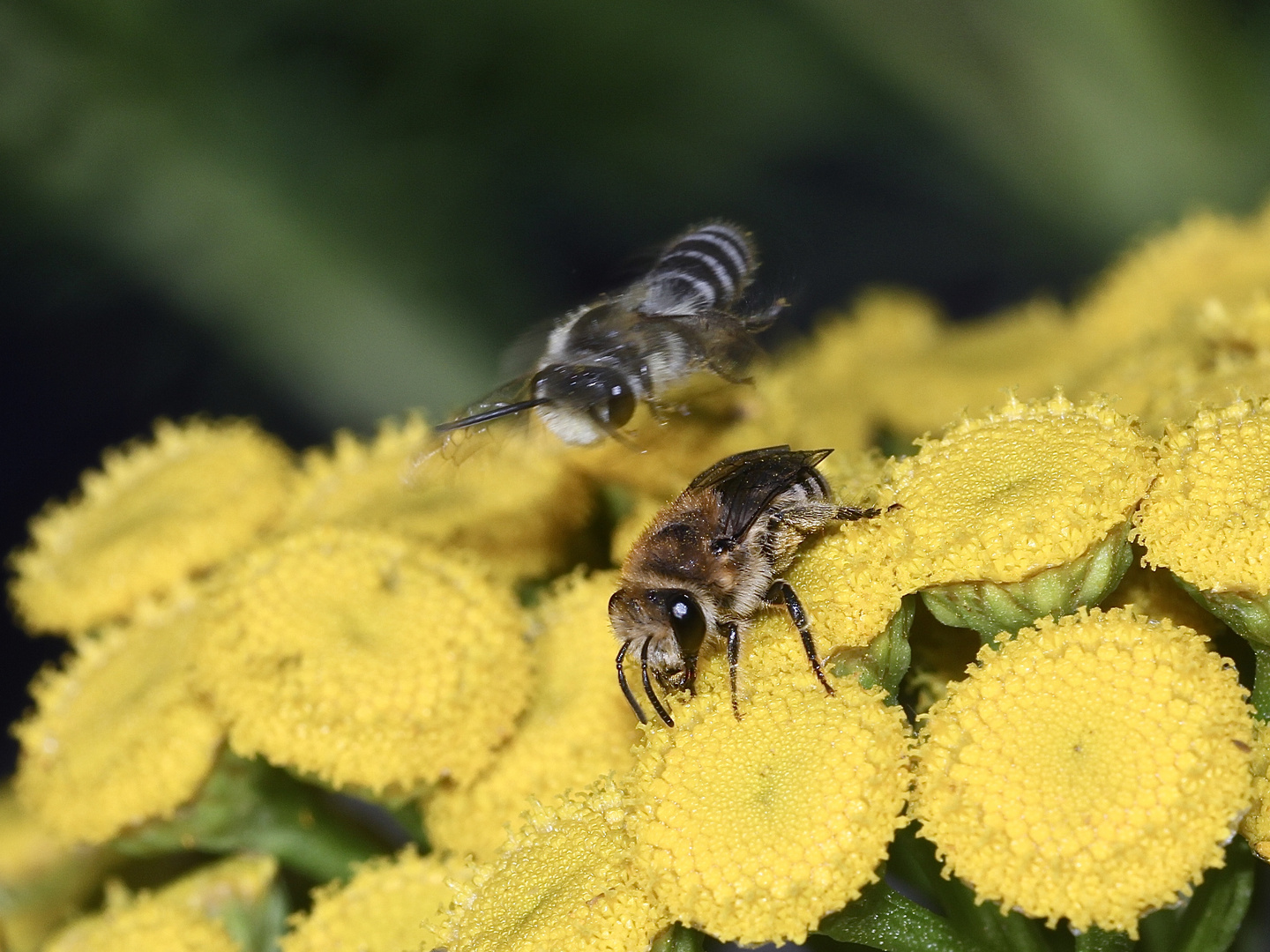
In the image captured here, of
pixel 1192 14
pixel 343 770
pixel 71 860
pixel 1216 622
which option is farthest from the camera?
pixel 1192 14

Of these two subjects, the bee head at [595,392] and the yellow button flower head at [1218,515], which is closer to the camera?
the yellow button flower head at [1218,515]

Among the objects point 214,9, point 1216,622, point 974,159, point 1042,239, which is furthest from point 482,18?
point 1216,622

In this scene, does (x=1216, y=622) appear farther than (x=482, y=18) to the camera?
No

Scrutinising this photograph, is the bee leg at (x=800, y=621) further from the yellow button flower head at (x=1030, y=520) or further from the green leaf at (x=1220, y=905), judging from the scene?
the green leaf at (x=1220, y=905)

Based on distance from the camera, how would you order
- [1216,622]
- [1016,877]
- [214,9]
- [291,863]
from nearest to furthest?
[1016,877] < [1216,622] < [291,863] < [214,9]

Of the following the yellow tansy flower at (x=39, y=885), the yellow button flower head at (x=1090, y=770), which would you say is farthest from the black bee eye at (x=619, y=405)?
the yellow tansy flower at (x=39, y=885)

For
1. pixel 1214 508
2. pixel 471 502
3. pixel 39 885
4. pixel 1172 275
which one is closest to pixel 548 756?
pixel 471 502

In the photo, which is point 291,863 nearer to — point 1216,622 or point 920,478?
point 920,478
